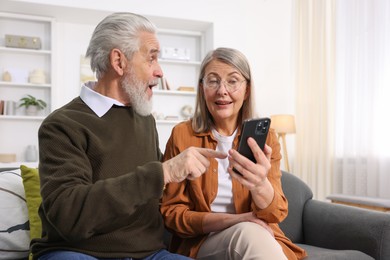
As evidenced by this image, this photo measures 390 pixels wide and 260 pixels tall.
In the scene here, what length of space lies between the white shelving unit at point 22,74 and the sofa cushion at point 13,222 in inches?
135

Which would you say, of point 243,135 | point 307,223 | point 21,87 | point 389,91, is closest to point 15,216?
point 243,135

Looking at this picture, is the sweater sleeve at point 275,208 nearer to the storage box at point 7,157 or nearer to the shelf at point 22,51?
the storage box at point 7,157

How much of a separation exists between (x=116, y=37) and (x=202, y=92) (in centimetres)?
43

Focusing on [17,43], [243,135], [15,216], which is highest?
[17,43]

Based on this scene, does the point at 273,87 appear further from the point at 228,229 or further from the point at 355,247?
the point at 228,229

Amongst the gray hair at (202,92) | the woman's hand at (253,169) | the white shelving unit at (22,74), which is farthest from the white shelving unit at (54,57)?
the woman's hand at (253,169)

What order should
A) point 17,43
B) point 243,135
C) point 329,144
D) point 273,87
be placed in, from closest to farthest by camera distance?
1. point 243,135
2. point 329,144
3. point 17,43
4. point 273,87

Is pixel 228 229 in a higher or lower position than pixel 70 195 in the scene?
lower

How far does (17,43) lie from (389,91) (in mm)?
4165

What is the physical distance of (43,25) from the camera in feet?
17.1

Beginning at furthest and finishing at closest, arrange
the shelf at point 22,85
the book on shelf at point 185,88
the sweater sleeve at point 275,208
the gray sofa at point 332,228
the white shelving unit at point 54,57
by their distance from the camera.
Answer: the book on shelf at point 185,88 < the white shelving unit at point 54,57 < the shelf at point 22,85 < the gray sofa at point 332,228 < the sweater sleeve at point 275,208

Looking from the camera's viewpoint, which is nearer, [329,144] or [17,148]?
[329,144]

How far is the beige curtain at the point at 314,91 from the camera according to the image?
460cm

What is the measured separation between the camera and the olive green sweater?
1.11 metres
